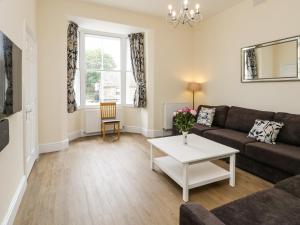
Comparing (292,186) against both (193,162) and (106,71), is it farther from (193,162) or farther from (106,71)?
(106,71)

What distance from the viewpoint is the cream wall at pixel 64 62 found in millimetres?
3672

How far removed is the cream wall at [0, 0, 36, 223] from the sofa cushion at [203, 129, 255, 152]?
9.42 ft

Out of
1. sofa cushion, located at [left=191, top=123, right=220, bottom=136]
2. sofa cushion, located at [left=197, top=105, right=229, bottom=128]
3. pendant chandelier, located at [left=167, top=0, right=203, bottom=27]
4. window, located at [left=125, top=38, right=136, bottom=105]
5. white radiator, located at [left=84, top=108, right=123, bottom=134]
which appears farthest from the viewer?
window, located at [left=125, top=38, right=136, bottom=105]

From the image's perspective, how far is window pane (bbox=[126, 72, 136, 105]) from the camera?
5.41 meters

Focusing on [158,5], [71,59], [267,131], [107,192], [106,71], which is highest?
[158,5]

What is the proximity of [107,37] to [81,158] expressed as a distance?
3201 mm

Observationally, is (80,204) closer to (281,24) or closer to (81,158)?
(81,158)

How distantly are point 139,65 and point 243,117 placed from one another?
275 cm

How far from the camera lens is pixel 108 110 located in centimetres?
508

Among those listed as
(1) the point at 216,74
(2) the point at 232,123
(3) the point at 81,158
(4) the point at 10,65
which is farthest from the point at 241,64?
(4) the point at 10,65

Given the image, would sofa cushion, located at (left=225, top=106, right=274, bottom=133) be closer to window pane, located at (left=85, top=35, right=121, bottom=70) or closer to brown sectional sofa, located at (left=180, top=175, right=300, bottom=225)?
brown sectional sofa, located at (left=180, top=175, right=300, bottom=225)

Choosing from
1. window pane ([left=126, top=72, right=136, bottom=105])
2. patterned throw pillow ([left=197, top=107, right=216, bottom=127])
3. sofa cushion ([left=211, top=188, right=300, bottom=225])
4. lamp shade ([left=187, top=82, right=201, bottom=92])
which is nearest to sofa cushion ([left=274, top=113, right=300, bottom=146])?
patterned throw pillow ([left=197, top=107, right=216, bottom=127])

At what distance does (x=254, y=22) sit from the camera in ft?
12.0

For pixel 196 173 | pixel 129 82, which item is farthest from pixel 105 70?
pixel 196 173
